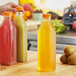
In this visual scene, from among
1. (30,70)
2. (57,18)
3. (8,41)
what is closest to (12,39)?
(8,41)

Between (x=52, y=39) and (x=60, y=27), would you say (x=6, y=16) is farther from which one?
(x=60, y=27)

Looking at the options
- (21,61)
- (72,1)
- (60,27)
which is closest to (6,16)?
(21,61)

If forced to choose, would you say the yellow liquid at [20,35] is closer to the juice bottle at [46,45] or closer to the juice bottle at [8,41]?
the juice bottle at [8,41]

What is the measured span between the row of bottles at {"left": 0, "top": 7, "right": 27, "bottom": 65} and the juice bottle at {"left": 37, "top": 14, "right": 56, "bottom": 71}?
17 cm

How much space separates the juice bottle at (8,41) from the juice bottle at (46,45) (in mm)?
167

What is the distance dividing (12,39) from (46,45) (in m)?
0.20

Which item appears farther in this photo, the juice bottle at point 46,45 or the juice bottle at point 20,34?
the juice bottle at point 20,34

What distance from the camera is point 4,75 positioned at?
1101 millimetres

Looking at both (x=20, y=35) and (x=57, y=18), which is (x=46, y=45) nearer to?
(x=20, y=35)

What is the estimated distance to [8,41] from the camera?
1.25 m

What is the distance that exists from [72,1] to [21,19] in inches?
92.8

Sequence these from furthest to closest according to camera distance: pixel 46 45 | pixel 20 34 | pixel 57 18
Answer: pixel 57 18 < pixel 20 34 < pixel 46 45

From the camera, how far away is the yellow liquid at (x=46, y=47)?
116 centimetres

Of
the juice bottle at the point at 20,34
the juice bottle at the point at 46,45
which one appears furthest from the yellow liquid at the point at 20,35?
the juice bottle at the point at 46,45
